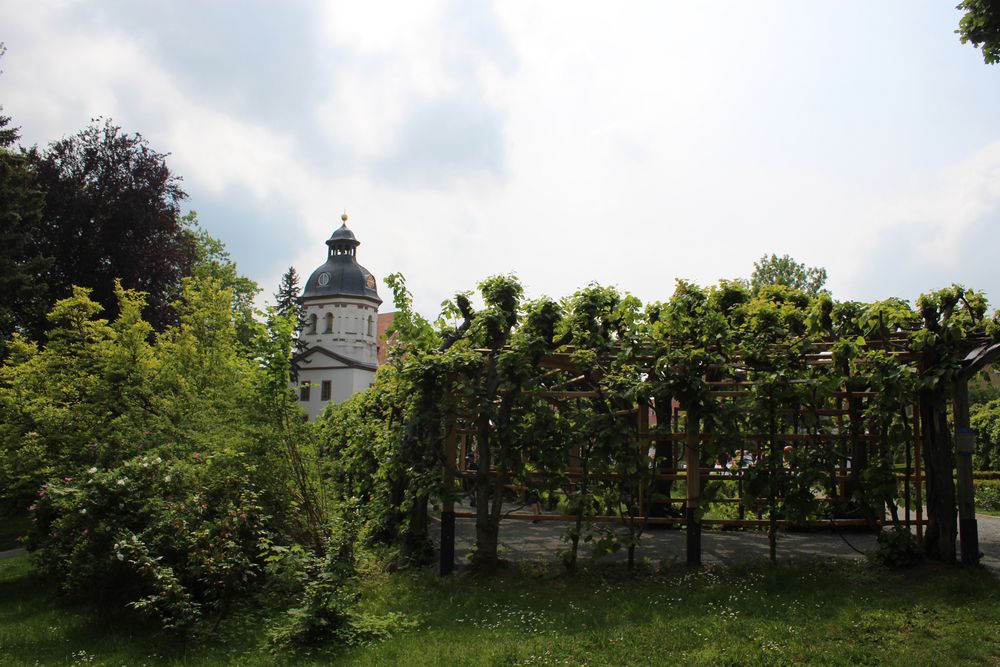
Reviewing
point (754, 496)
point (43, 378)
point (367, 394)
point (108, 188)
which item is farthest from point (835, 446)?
point (108, 188)

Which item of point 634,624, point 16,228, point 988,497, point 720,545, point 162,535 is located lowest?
point 634,624

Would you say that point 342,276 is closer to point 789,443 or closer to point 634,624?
point 789,443

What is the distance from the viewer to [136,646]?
6727 millimetres

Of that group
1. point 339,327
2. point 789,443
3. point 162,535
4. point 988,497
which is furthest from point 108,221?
point 339,327

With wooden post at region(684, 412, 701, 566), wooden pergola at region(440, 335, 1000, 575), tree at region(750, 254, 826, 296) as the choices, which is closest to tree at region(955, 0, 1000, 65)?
wooden pergola at region(440, 335, 1000, 575)

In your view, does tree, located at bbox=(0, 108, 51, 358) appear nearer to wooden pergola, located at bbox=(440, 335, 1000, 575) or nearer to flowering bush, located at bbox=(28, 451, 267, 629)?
flowering bush, located at bbox=(28, 451, 267, 629)

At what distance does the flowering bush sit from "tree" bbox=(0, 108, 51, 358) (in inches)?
392

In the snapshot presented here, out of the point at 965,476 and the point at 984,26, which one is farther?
the point at 984,26

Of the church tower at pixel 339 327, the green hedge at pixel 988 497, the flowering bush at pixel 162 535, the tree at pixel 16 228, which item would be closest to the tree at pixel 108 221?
the tree at pixel 16 228

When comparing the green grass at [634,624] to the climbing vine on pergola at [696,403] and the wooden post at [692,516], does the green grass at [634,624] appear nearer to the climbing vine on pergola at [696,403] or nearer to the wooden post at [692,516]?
the wooden post at [692,516]

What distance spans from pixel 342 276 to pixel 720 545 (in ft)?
196

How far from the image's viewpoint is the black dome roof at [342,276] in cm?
6606

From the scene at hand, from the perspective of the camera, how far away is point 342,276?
66.3m

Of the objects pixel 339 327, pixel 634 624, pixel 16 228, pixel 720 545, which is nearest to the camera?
pixel 634 624
